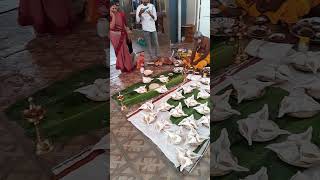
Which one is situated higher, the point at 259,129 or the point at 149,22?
the point at 149,22

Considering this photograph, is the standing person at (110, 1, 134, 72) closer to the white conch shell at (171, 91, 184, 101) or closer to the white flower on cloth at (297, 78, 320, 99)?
the white conch shell at (171, 91, 184, 101)

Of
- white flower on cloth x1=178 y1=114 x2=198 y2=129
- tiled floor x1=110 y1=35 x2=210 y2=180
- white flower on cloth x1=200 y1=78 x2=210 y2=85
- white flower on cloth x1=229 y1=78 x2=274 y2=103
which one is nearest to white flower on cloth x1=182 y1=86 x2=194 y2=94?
white flower on cloth x1=200 y1=78 x2=210 y2=85

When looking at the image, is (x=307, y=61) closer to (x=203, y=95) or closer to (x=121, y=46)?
(x=203, y=95)

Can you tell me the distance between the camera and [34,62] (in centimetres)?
188

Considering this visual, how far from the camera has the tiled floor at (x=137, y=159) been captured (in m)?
1.99

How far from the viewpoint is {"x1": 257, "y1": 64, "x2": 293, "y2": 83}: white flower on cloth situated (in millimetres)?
1991

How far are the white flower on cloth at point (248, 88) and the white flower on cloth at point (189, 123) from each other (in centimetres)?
52

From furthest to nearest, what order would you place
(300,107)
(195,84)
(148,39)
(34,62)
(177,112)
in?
(148,39), (195,84), (177,112), (34,62), (300,107)

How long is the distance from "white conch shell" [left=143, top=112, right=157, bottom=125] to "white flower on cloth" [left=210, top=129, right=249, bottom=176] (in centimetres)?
88

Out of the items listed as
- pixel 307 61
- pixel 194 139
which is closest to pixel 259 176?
pixel 194 139

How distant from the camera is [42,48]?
187 cm

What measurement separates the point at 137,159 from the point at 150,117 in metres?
0.44

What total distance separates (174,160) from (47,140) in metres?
0.74

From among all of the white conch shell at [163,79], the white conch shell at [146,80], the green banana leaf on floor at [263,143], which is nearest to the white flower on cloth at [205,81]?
the white conch shell at [163,79]
